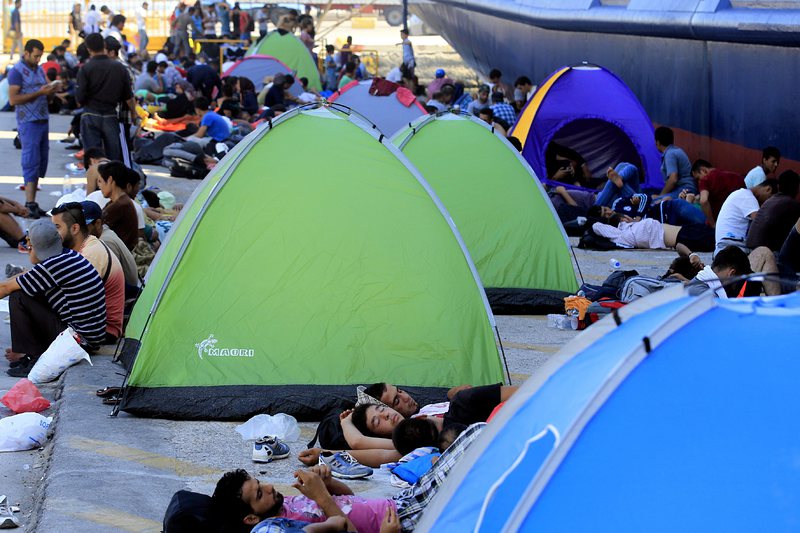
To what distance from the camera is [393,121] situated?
58.7ft

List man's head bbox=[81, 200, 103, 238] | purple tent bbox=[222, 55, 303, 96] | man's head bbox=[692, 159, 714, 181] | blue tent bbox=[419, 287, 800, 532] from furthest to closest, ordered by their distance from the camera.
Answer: purple tent bbox=[222, 55, 303, 96]
man's head bbox=[692, 159, 714, 181]
man's head bbox=[81, 200, 103, 238]
blue tent bbox=[419, 287, 800, 532]

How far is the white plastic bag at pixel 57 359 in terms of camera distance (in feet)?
26.8

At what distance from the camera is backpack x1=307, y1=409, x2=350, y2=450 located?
6.62 meters

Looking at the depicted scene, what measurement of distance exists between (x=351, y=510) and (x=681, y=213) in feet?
28.5

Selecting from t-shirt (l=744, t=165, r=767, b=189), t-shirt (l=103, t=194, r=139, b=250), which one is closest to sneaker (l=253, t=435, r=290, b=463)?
t-shirt (l=103, t=194, r=139, b=250)

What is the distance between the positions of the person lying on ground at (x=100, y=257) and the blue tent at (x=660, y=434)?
5.22 metres

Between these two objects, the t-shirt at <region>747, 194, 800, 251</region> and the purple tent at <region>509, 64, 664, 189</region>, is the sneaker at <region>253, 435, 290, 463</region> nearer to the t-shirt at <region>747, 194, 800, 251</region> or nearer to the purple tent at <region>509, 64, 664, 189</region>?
the t-shirt at <region>747, 194, 800, 251</region>

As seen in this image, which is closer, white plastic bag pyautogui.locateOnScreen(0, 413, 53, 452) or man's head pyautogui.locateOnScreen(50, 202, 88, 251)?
white plastic bag pyautogui.locateOnScreen(0, 413, 53, 452)

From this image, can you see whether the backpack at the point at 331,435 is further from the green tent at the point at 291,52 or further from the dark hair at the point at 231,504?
the green tent at the point at 291,52

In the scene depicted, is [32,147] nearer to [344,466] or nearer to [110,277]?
[110,277]

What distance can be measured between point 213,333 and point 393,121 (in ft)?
35.6

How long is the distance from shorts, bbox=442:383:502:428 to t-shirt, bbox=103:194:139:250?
4.52 metres

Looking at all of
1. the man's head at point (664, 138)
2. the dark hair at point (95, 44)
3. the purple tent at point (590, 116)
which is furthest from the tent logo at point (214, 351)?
the purple tent at point (590, 116)

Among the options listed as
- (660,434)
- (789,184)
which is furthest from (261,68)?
(660,434)
